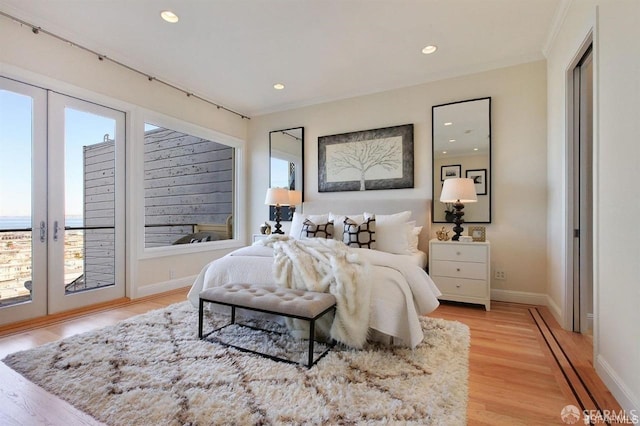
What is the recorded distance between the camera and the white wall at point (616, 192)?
1.49 meters

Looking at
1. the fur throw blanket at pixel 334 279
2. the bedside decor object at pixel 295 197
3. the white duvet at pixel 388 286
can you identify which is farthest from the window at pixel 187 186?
the fur throw blanket at pixel 334 279

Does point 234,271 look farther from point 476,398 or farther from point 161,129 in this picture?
point 161,129

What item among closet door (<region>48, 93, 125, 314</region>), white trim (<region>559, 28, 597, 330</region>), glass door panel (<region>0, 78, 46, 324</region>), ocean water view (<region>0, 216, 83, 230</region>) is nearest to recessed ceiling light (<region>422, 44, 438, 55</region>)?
white trim (<region>559, 28, 597, 330</region>)

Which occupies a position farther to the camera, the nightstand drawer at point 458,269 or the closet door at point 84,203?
the nightstand drawer at point 458,269

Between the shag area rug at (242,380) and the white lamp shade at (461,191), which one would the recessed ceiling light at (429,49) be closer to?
the white lamp shade at (461,191)

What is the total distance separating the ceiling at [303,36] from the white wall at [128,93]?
0.15m

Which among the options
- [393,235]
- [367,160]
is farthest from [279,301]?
[367,160]

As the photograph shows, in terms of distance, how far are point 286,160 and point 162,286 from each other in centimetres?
263

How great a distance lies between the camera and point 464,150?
147 inches

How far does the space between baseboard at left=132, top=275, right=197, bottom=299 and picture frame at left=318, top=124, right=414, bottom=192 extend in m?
2.42

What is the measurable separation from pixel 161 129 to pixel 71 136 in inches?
43.7

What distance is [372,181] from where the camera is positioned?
4.30 meters

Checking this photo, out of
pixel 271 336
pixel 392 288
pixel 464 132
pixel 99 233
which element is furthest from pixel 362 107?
pixel 99 233

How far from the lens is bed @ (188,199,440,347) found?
6.91ft
